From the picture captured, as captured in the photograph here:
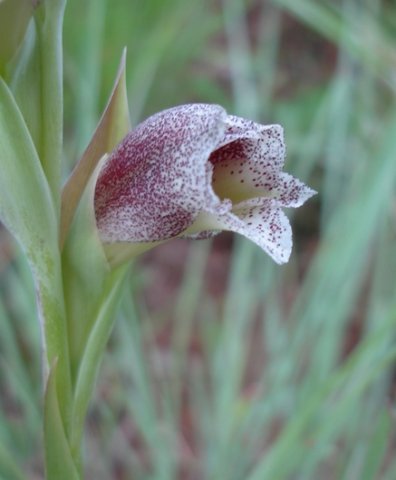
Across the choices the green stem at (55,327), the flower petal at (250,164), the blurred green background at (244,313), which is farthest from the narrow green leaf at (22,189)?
the blurred green background at (244,313)

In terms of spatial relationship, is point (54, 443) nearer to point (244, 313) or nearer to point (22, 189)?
point (22, 189)

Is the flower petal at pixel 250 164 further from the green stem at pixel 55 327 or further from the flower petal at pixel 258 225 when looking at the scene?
the green stem at pixel 55 327

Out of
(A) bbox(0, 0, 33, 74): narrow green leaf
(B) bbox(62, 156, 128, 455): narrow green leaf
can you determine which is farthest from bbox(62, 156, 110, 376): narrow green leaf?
(A) bbox(0, 0, 33, 74): narrow green leaf

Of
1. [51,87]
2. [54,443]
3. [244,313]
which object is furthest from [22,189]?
[244,313]

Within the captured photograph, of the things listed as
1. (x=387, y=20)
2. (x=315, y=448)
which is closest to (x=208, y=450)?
(x=315, y=448)

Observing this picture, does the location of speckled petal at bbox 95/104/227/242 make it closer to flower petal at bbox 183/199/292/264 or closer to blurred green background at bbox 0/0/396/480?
flower petal at bbox 183/199/292/264

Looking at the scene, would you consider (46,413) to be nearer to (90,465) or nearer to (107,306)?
(107,306)
